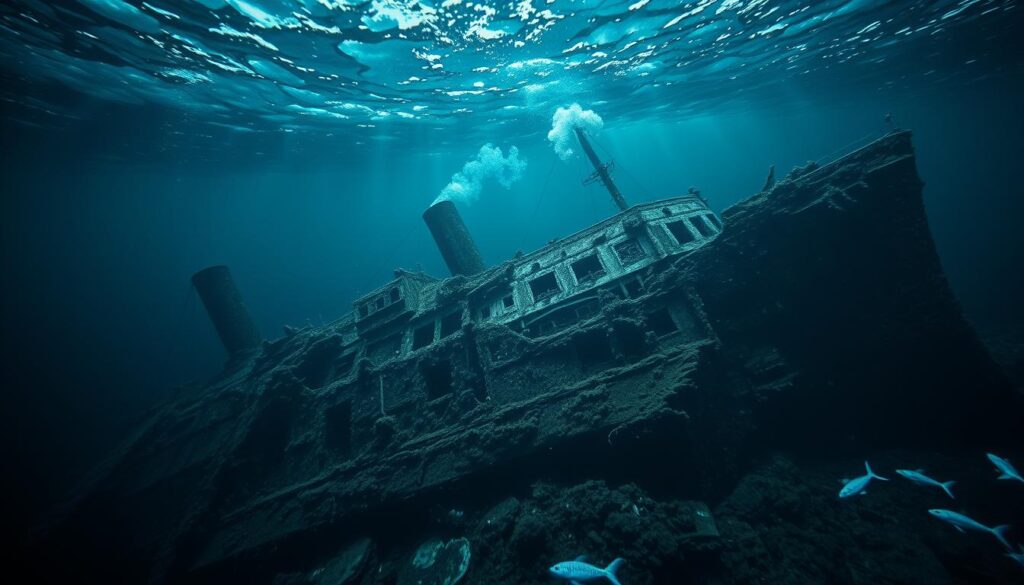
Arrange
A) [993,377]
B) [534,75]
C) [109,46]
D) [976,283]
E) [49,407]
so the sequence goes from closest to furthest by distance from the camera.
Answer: [993,377] < [109,46] < [534,75] < [976,283] < [49,407]

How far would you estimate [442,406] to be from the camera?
11.7m

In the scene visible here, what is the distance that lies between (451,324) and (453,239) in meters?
5.12

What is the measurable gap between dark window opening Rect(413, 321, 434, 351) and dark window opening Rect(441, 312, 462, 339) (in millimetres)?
515

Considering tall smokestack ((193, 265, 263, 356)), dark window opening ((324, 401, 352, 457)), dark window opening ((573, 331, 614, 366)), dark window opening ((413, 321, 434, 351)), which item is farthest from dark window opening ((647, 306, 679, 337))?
tall smokestack ((193, 265, 263, 356))

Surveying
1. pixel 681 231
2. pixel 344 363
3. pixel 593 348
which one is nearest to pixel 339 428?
pixel 344 363

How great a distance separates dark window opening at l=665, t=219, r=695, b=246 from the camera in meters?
13.2

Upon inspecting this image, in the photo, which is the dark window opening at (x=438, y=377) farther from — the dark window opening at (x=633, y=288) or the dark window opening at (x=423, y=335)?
Answer: the dark window opening at (x=633, y=288)

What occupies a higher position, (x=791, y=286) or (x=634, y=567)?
(x=791, y=286)

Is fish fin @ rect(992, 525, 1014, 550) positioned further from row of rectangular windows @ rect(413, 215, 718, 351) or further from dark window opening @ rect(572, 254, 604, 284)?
dark window opening @ rect(572, 254, 604, 284)

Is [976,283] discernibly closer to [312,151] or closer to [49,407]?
[312,151]

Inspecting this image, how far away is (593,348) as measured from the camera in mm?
10836

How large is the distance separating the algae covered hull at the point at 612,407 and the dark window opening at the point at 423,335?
775mm

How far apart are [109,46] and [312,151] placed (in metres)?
12.9

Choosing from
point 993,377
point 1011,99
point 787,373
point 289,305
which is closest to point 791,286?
point 787,373
